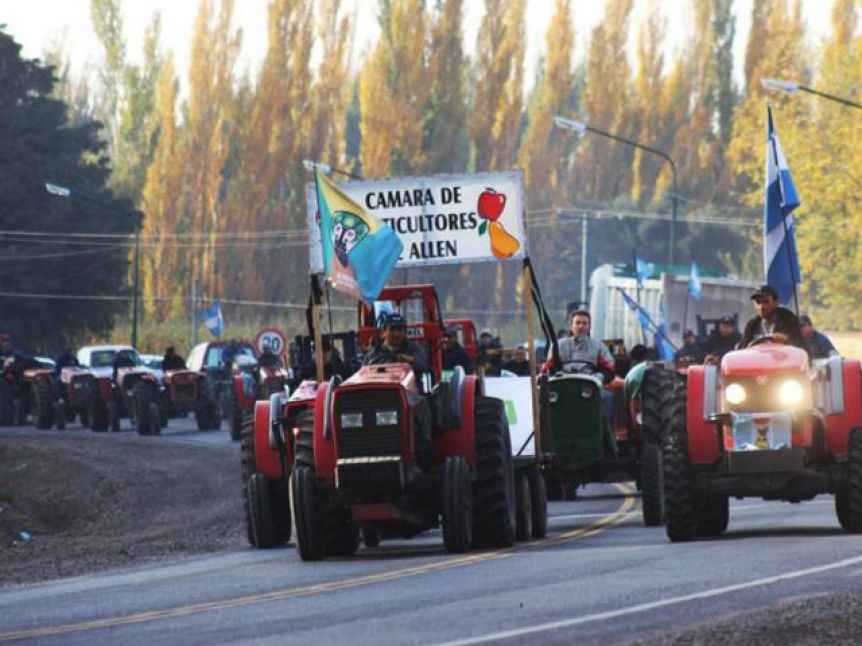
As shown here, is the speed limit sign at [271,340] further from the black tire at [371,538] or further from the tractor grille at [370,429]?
the tractor grille at [370,429]

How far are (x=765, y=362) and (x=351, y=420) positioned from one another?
10.5 feet

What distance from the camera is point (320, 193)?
21.5 metres

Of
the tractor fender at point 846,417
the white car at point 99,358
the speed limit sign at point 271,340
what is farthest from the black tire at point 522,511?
the white car at point 99,358

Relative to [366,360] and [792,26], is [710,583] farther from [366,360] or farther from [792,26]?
[792,26]

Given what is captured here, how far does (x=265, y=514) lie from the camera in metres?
21.6

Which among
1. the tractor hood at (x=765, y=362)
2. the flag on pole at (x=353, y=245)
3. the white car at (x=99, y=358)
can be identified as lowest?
the tractor hood at (x=765, y=362)

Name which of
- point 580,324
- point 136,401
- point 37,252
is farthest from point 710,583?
point 37,252

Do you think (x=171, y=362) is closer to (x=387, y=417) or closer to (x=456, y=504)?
(x=456, y=504)

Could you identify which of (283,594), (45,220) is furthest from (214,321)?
(283,594)

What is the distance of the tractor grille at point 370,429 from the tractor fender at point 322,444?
0.67 ft

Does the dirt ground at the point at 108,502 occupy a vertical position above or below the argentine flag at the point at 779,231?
below

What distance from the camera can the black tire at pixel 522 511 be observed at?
69.4ft

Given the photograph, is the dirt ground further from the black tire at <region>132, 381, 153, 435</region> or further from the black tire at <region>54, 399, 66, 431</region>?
the black tire at <region>54, 399, 66, 431</region>

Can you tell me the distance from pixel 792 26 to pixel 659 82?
602cm
